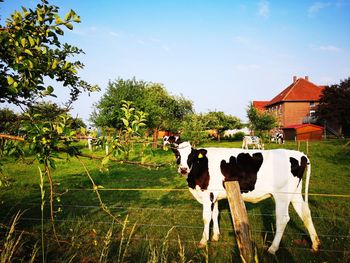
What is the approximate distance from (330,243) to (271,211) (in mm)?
2273

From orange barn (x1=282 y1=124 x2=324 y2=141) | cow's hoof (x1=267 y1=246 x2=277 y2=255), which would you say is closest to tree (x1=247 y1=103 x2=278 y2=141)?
orange barn (x1=282 y1=124 x2=324 y2=141)

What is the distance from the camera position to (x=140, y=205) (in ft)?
25.1

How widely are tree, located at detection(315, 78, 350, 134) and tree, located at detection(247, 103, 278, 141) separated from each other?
7.57 m

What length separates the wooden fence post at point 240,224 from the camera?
136 inches

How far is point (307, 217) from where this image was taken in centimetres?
467

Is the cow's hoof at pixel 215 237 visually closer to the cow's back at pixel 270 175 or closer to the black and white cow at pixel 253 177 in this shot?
the black and white cow at pixel 253 177

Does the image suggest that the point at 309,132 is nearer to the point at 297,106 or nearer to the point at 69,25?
the point at 297,106

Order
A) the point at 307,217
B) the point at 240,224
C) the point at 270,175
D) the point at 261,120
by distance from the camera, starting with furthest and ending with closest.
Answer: the point at 261,120
the point at 270,175
the point at 307,217
the point at 240,224

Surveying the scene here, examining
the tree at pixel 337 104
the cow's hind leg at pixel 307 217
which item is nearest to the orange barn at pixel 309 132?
the tree at pixel 337 104

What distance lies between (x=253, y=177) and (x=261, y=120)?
1427 inches

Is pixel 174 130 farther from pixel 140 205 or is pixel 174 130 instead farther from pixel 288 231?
pixel 288 231

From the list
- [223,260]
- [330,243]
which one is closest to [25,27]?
[223,260]

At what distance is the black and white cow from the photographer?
15.7 feet

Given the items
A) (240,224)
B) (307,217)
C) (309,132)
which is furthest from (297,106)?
(240,224)
